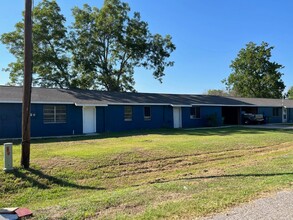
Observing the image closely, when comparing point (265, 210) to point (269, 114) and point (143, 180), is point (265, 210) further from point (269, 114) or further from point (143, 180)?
point (269, 114)

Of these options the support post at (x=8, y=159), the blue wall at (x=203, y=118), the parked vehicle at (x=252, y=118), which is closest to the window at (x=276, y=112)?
the parked vehicle at (x=252, y=118)

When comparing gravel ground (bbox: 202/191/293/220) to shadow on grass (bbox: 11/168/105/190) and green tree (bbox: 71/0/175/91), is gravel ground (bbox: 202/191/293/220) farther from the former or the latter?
green tree (bbox: 71/0/175/91)

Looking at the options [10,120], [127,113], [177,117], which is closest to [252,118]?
[177,117]

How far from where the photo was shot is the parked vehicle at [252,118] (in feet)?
119

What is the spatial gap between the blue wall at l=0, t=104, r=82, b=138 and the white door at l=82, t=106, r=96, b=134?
364mm

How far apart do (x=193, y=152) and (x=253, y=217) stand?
9.51 m

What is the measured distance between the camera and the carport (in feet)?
120

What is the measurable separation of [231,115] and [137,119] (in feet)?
48.6

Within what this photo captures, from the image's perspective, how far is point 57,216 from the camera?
5.66 meters

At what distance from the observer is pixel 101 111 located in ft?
80.5

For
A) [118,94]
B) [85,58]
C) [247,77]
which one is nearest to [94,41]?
[85,58]

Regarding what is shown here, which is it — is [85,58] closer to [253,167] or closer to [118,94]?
[118,94]

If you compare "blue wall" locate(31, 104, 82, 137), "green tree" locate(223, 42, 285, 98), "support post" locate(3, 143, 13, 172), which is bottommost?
"support post" locate(3, 143, 13, 172)

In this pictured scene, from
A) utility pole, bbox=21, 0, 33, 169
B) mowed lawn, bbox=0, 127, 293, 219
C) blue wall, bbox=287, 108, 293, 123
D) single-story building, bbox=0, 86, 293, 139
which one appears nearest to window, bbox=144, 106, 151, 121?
single-story building, bbox=0, 86, 293, 139
